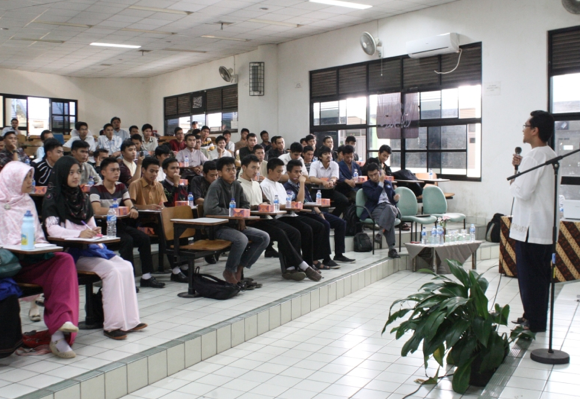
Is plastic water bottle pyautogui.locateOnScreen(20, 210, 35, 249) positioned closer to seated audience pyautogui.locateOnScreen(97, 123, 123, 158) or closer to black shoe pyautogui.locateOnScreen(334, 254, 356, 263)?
black shoe pyautogui.locateOnScreen(334, 254, 356, 263)

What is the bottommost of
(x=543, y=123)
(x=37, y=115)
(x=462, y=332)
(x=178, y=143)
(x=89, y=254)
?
(x=462, y=332)

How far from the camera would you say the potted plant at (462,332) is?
10.2ft

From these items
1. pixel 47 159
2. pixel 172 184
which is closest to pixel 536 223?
pixel 172 184

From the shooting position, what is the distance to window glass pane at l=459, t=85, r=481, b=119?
29.4 feet

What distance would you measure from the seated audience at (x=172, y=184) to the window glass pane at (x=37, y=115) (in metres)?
11.6

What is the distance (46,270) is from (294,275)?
264 centimetres

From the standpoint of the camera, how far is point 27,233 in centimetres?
337

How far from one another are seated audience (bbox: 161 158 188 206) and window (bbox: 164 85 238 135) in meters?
7.81

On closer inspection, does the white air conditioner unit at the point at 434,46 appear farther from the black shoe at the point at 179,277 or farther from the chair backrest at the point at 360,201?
the black shoe at the point at 179,277

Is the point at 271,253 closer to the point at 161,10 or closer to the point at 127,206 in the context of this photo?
the point at 127,206

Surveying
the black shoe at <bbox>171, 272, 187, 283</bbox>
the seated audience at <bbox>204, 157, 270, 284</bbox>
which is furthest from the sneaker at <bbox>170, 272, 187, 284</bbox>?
the seated audience at <bbox>204, 157, 270, 284</bbox>

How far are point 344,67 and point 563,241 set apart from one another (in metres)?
6.22

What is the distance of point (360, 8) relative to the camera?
9469 mm

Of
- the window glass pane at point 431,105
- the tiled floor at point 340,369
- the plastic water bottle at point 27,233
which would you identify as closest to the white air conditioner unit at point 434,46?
the window glass pane at point 431,105
